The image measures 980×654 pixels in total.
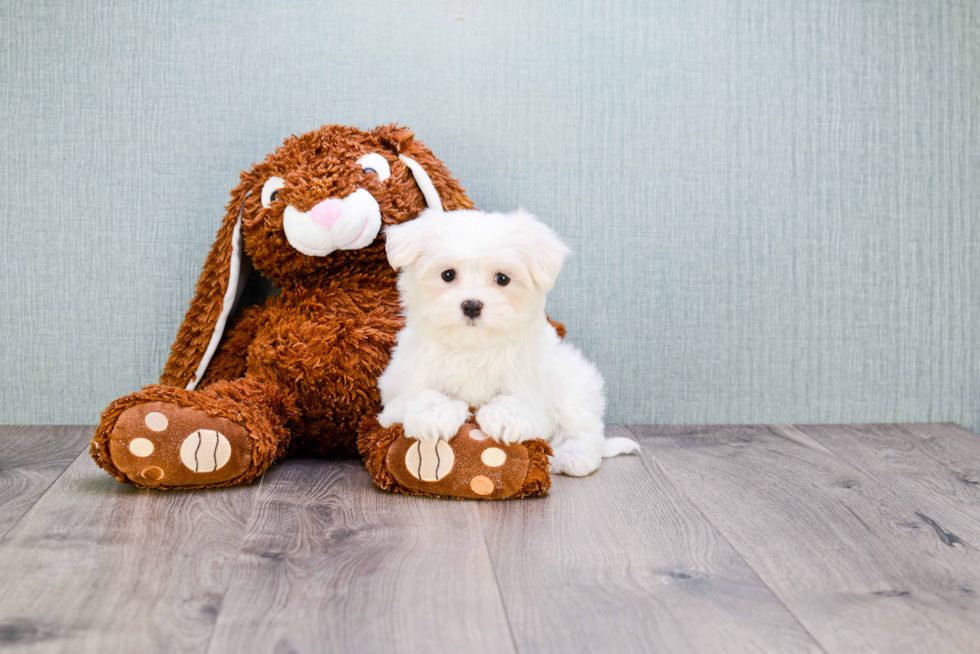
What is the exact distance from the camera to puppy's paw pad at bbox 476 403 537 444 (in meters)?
1.26

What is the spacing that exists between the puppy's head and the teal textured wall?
521mm

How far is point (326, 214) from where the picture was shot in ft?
4.67

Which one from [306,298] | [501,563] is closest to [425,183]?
[306,298]

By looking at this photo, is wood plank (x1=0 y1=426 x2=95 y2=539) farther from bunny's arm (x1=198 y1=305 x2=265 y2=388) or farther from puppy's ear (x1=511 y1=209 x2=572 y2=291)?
puppy's ear (x1=511 y1=209 x2=572 y2=291)

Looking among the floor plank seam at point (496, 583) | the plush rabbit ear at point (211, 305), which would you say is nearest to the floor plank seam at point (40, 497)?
the plush rabbit ear at point (211, 305)

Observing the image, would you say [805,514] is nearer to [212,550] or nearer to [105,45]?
[212,550]

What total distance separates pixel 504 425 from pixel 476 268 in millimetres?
247

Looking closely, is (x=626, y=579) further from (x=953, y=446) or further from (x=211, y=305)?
(x=953, y=446)

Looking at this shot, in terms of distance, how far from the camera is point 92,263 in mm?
1714

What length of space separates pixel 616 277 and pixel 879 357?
25.6 inches

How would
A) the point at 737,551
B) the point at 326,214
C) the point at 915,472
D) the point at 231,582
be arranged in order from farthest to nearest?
the point at 915,472, the point at 326,214, the point at 737,551, the point at 231,582

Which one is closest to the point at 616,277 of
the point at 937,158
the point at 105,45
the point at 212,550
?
the point at 937,158

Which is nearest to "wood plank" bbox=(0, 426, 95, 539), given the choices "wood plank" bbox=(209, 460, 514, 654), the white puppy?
"wood plank" bbox=(209, 460, 514, 654)

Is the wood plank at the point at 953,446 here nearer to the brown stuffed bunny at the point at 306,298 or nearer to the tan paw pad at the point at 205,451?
the brown stuffed bunny at the point at 306,298
